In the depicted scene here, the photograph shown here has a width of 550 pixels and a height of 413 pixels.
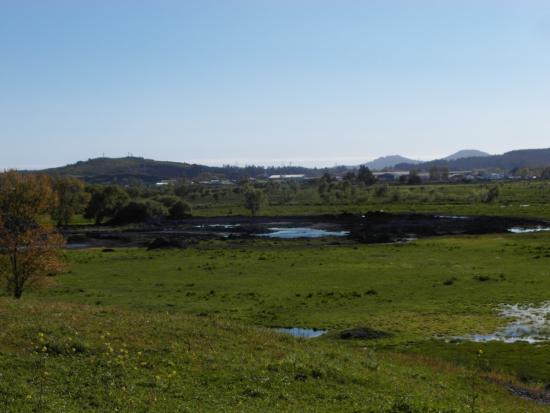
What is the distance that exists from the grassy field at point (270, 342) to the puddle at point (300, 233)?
39817mm

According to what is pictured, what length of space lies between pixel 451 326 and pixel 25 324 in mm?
29856

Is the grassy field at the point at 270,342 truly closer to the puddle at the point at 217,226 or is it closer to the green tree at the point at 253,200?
the puddle at the point at 217,226

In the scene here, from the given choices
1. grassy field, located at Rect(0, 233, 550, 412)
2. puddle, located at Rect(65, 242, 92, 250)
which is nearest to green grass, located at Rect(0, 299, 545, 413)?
grassy field, located at Rect(0, 233, 550, 412)

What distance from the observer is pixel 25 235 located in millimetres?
53344

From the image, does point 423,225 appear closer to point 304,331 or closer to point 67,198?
point 67,198

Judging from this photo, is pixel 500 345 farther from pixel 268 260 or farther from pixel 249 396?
pixel 268 260

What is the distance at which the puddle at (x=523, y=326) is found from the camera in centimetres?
3981

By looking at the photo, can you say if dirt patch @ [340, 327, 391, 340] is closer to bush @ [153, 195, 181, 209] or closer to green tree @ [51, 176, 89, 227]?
green tree @ [51, 176, 89, 227]

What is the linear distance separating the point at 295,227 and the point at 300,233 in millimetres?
13346

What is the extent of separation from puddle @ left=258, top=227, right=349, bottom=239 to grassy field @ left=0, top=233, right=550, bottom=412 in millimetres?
39817

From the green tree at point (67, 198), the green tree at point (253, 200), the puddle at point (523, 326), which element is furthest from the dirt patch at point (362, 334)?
the green tree at point (253, 200)

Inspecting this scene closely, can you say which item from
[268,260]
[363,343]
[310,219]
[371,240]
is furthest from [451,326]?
[310,219]

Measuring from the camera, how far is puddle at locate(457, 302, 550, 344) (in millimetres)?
39812

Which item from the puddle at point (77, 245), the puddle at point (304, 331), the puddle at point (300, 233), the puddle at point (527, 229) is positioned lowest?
the puddle at point (527, 229)
